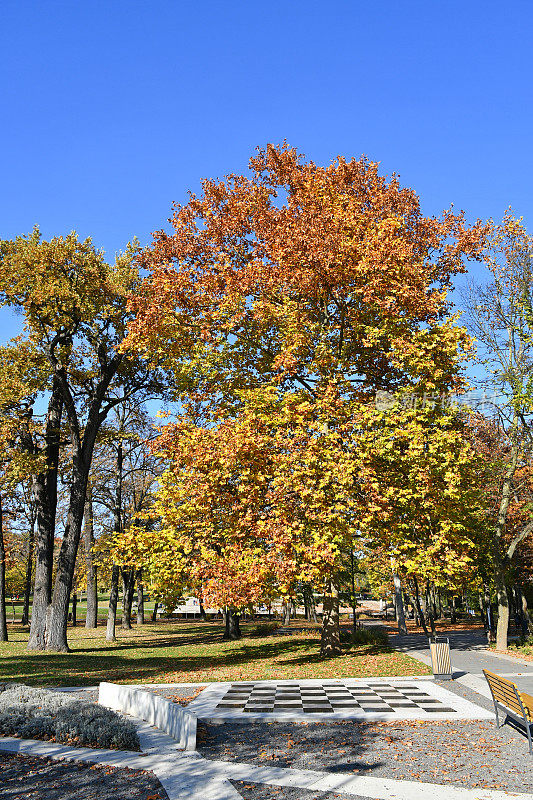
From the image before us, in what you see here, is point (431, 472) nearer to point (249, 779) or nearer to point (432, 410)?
point (432, 410)

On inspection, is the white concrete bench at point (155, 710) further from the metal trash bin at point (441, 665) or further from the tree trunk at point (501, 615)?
the tree trunk at point (501, 615)

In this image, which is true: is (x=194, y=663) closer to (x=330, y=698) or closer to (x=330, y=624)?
(x=330, y=624)

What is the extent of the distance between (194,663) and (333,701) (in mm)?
7997

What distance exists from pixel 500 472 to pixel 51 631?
18602mm

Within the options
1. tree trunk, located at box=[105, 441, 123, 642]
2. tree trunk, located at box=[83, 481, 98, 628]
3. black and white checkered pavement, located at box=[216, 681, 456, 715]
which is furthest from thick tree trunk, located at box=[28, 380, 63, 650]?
black and white checkered pavement, located at box=[216, 681, 456, 715]

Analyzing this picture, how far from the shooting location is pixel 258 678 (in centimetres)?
1505

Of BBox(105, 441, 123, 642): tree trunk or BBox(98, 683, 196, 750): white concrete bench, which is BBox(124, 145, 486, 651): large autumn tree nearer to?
BBox(98, 683, 196, 750): white concrete bench

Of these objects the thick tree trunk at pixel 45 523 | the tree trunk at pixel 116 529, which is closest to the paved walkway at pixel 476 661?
the tree trunk at pixel 116 529

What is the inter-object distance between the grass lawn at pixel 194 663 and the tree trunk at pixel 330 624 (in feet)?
1.29

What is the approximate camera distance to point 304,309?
18531mm

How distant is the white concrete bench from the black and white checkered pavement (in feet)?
5.43

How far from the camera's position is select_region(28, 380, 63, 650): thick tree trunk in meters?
22.8

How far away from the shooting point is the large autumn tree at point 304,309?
15.5m

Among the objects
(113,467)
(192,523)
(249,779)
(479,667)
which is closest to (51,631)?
(192,523)
